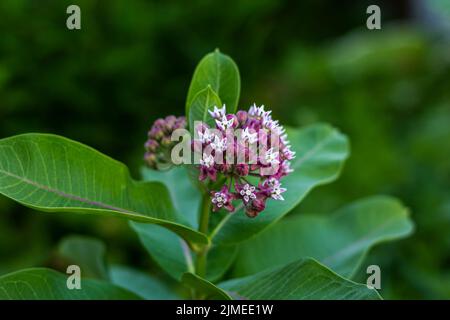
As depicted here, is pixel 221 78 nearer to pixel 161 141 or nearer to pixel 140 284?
pixel 161 141

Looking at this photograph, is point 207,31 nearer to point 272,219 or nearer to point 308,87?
point 308,87

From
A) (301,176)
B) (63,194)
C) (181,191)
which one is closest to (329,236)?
(301,176)

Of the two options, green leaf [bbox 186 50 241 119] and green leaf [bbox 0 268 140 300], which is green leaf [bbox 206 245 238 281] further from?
green leaf [bbox 186 50 241 119]

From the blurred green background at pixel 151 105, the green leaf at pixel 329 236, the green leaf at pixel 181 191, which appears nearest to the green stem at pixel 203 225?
the green leaf at pixel 181 191

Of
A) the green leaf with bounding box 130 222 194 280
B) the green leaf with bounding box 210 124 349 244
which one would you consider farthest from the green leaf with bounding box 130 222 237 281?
the green leaf with bounding box 210 124 349 244

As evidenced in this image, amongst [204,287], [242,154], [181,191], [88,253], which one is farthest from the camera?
[88,253]

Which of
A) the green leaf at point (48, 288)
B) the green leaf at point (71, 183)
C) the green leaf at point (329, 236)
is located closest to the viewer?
the green leaf at point (71, 183)

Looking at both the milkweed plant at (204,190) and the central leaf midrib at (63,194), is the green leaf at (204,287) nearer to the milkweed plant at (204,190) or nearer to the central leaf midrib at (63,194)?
the milkweed plant at (204,190)
